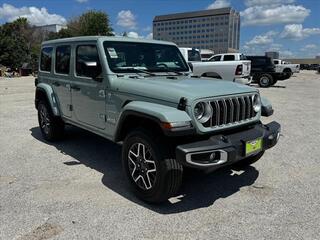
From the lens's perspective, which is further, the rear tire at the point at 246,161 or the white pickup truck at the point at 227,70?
the white pickup truck at the point at 227,70

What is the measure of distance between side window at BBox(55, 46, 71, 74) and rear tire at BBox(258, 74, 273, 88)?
17844mm

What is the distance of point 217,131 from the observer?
388cm

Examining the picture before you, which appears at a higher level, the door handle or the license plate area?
the door handle

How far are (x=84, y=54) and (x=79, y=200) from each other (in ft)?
7.60

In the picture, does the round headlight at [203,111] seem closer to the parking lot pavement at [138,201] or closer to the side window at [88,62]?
the parking lot pavement at [138,201]

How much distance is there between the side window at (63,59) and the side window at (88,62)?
0.37 metres

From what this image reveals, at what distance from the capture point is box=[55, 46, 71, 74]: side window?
228 inches

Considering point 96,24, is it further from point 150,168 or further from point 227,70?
point 150,168

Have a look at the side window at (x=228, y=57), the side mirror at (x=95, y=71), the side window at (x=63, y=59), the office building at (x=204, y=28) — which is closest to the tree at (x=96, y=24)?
Answer: the side window at (x=228, y=57)

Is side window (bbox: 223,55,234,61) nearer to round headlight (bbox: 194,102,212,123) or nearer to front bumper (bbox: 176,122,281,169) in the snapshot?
front bumper (bbox: 176,122,281,169)

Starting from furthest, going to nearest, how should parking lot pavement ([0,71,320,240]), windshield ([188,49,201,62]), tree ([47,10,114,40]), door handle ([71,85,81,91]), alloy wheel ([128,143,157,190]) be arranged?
1. tree ([47,10,114,40])
2. windshield ([188,49,201,62])
3. door handle ([71,85,81,91])
4. alloy wheel ([128,143,157,190])
5. parking lot pavement ([0,71,320,240])

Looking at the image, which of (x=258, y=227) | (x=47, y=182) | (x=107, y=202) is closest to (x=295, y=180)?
(x=258, y=227)

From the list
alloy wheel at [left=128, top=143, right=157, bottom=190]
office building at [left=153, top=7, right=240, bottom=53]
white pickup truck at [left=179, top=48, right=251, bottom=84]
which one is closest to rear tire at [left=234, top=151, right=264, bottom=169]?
alloy wheel at [left=128, top=143, right=157, bottom=190]

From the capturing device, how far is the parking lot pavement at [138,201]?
3.42 m
